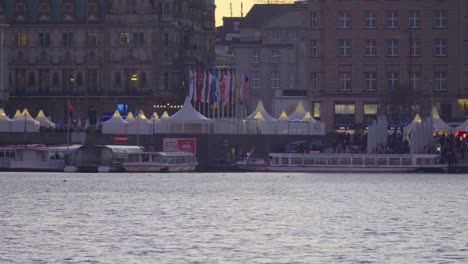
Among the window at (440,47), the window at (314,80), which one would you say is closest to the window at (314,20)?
the window at (314,80)

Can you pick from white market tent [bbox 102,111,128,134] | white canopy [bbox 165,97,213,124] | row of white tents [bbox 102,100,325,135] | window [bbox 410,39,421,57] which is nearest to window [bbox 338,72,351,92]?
window [bbox 410,39,421,57]

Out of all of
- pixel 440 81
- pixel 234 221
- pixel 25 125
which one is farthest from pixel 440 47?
pixel 234 221

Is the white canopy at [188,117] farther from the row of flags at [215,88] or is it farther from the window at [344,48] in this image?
the window at [344,48]

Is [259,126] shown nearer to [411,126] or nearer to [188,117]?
[188,117]

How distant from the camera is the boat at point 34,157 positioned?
534ft

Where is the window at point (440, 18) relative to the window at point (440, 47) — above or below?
above

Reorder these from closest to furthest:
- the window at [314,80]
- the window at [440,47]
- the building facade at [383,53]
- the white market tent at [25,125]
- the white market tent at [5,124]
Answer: the white market tent at [25,125] → the white market tent at [5,124] → the building facade at [383,53] → the window at [440,47] → the window at [314,80]

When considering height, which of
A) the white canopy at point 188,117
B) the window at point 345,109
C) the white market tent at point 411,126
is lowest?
the white market tent at point 411,126

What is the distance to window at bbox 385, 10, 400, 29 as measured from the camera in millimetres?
188250

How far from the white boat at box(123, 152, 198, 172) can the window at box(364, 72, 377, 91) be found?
32.4 m

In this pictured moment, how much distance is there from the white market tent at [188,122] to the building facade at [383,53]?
27.3 meters

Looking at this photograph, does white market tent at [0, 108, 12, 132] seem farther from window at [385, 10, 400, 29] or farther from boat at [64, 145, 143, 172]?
window at [385, 10, 400, 29]

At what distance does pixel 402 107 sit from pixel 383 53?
585 inches

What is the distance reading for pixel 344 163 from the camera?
15212 cm
